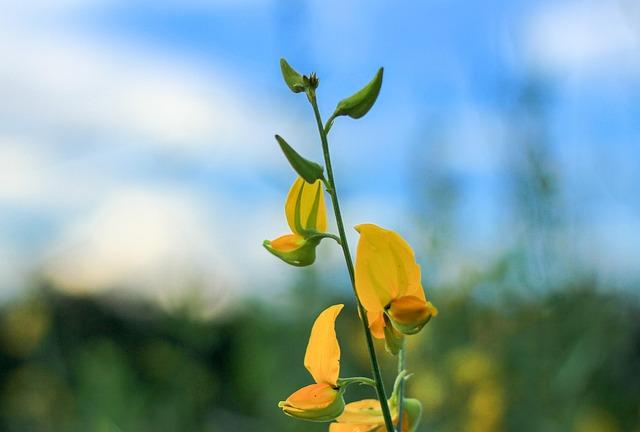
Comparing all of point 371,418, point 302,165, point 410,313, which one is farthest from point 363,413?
point 302,165

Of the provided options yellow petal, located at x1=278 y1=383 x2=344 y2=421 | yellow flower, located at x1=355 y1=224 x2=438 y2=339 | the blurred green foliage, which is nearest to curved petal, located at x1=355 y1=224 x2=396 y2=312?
yellow flower, located at x1=355 y1=224 x2=438 y2=339

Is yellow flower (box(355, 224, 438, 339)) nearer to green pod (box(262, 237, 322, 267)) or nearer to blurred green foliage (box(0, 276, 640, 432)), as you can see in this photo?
green pod (box(262, 237, 322, 267))

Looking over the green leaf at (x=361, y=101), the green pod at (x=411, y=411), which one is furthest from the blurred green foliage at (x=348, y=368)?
the green leaf at (x=361, y=101)

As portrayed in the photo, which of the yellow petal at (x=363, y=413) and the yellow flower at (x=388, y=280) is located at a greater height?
the yellow flower at (x=388, y=280)

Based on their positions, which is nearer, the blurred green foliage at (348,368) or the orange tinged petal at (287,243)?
the orange tinged petal at (287,243)

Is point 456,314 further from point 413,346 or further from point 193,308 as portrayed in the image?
point 193,308

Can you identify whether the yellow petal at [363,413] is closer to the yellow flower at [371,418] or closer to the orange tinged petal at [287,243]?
the yellow flower at [371,418]
